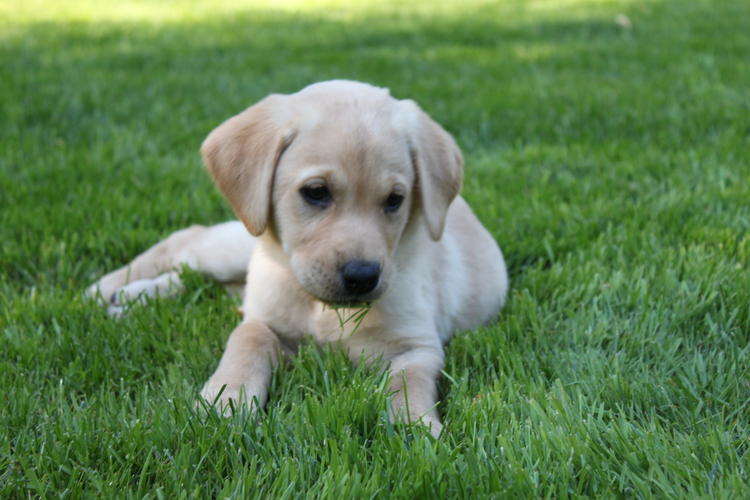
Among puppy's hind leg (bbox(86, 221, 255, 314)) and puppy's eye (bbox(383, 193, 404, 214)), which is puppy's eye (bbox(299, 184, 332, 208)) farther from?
puppy's hind leg (bbox(86, 221, 255, 314))

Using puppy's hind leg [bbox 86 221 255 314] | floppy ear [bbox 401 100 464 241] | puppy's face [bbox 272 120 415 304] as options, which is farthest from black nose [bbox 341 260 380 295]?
puppy's hind leg [bbox 86 221 255 314]

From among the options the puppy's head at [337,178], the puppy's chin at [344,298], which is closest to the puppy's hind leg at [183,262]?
the puppy's head at [337,178]

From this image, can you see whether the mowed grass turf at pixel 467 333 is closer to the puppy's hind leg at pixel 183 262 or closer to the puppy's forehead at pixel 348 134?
the puppy's hind leg at pixel 183 262

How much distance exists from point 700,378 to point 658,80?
4.71 meters

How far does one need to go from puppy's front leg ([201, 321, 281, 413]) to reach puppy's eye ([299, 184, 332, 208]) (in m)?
0.49

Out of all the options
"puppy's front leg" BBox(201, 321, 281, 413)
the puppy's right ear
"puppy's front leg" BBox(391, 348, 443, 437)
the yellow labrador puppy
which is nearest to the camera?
"puppy's front leg" BBox(391, 348, 443, 437)

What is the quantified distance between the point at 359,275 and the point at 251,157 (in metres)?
0.56

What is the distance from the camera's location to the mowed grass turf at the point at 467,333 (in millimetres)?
1946

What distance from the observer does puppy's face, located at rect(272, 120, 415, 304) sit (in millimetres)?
2492

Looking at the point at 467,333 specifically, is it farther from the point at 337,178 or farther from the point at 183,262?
the point at 183,262

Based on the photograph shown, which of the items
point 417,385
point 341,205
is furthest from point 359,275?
point 417,385

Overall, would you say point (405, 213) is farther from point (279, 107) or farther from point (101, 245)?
point (101, 245)

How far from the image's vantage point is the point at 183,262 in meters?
3.50

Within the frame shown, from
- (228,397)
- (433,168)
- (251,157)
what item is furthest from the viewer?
(433,168)
